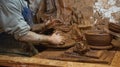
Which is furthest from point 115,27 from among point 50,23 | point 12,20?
point 12,20

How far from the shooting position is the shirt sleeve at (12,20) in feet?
6.26

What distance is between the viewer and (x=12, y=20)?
1.92 m

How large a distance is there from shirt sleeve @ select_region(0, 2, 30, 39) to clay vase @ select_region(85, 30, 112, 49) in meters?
0.63

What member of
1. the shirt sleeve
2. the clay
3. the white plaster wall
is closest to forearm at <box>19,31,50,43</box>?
the shirt sleeve

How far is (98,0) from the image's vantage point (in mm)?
2650

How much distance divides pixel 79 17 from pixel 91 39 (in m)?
0.56

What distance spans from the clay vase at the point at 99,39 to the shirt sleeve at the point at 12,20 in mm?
626

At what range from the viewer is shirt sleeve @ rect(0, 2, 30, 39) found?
6.26 feet

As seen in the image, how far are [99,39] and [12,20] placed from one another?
2.77 feet

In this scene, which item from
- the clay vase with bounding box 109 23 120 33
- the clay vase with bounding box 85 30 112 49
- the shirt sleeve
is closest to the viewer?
the shirt sleeve

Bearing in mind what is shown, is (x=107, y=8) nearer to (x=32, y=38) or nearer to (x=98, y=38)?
(x=98, y=38)

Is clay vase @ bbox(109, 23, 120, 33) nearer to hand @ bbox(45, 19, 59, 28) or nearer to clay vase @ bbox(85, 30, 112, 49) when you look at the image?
clay vase @ bbox(85, 30, 112, 49)

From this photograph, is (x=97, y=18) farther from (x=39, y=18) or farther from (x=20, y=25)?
(x=20, y=25)

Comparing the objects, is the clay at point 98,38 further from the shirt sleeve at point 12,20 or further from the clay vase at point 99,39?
the shirt sleeve at point 12,20
